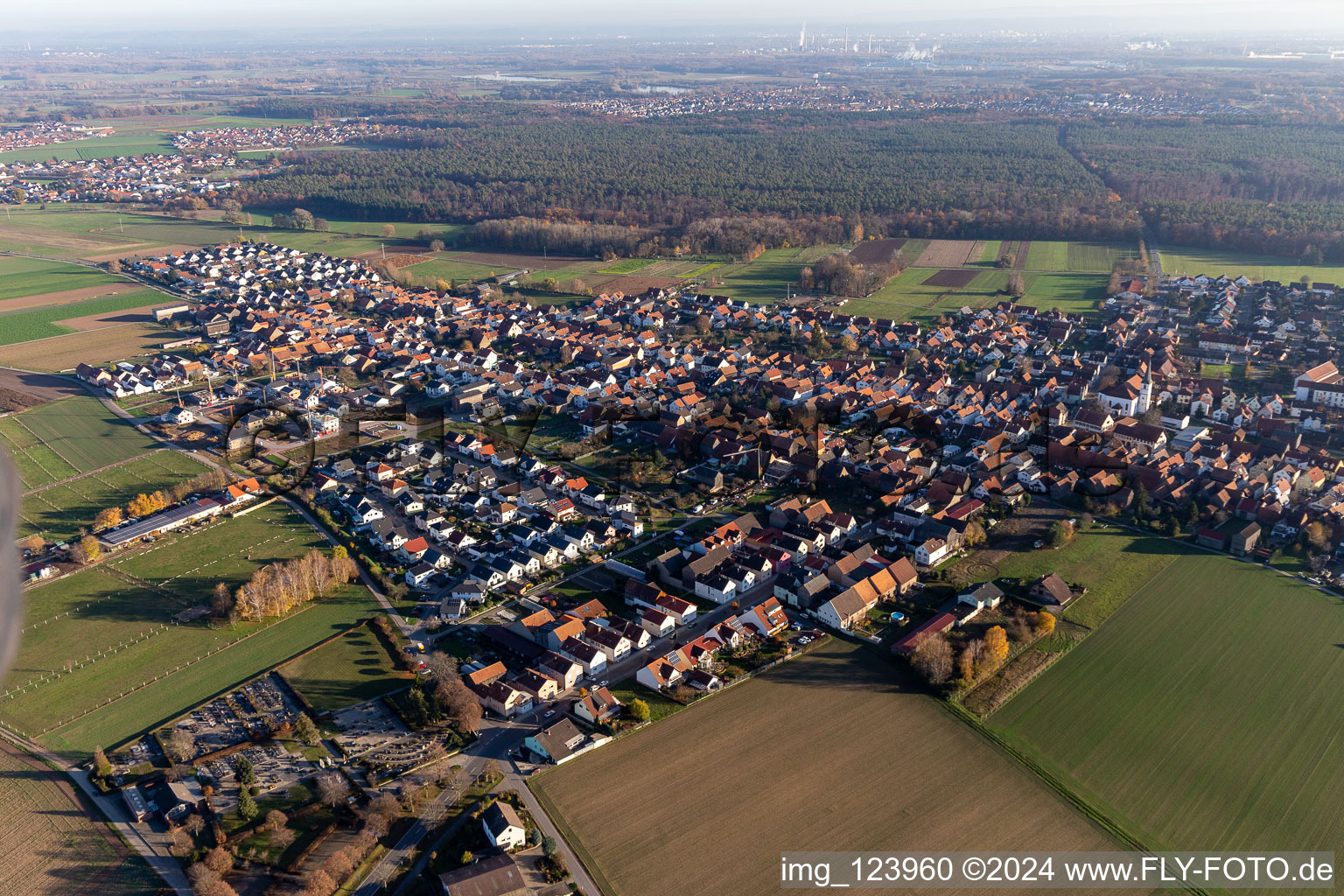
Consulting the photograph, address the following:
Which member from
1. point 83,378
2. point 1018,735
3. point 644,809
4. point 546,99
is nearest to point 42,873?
point 644,809

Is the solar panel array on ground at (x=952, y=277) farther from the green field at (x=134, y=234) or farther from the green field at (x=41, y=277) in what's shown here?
the green field at (x=41, y=277)

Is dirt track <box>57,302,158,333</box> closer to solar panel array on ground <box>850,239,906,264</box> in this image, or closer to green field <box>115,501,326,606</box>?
green field <box>115,501,326,606</box>

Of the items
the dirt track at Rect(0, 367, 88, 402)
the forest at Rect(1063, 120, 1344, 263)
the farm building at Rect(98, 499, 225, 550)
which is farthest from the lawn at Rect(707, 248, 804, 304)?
the dirt track at Rect(0, 367, 88, 402)

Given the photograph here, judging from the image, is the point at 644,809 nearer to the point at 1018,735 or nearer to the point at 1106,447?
the point at 1018,735

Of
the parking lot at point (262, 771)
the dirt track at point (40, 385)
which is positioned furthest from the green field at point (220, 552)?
the dirt track at point (40, 385)

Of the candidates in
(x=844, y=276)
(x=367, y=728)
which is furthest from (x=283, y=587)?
(x=844, y=276)

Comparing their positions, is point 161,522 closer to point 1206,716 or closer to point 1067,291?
point 1206,716
